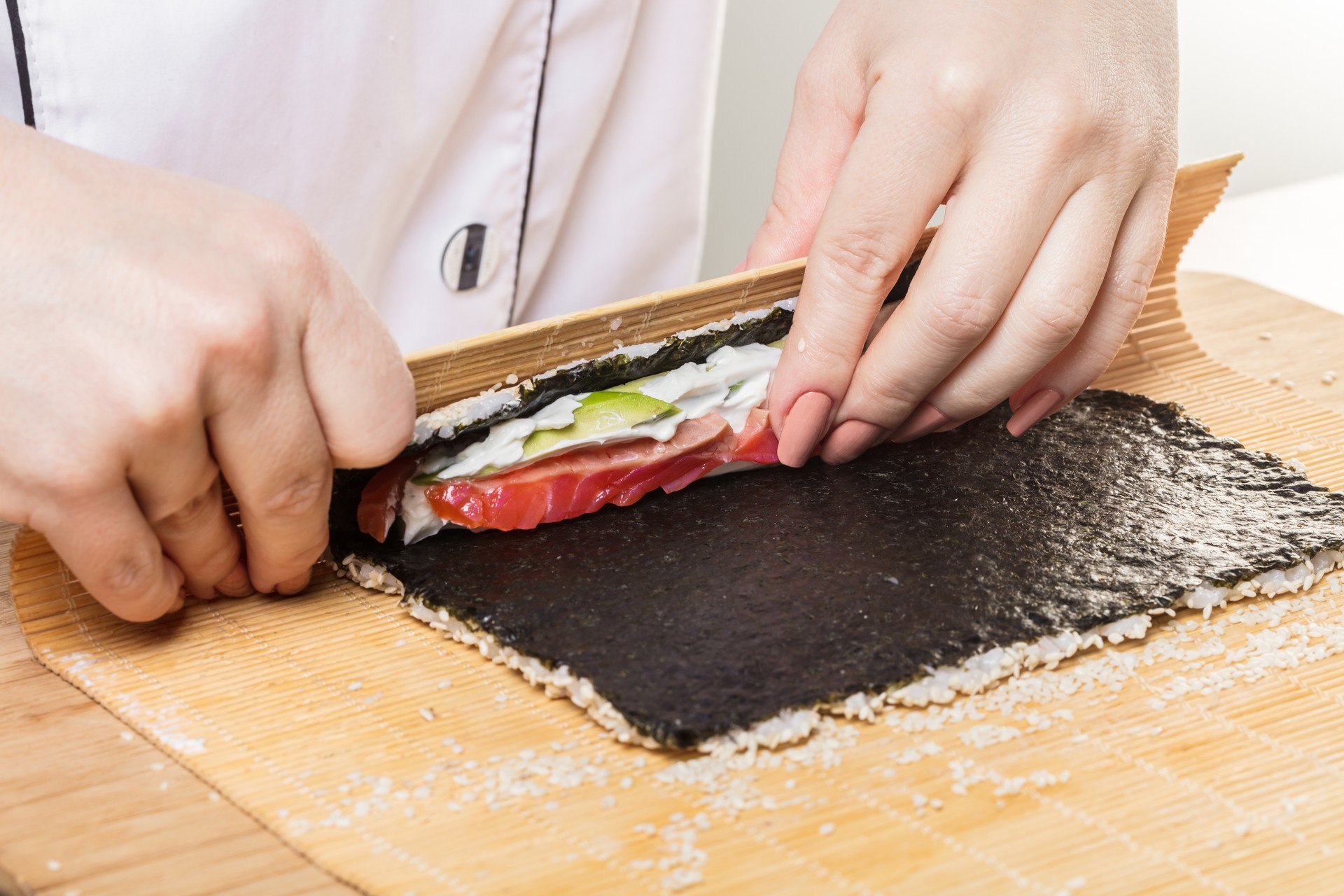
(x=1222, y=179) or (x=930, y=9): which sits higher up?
Result: (x=930, y=9)

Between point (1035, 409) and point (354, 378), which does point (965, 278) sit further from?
point (354, 378)

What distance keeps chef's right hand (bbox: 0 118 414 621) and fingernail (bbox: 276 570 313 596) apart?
0.33 ft

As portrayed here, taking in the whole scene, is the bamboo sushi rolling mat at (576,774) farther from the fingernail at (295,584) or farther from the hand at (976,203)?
the hand at (976,203)

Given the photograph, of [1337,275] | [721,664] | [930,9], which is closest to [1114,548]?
[721,664]

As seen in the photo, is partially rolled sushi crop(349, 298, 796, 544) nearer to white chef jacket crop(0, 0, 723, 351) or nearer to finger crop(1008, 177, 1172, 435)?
finger crop(1008, 177, 1172, 435)

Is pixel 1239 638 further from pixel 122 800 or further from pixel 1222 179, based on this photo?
pixel 122 800

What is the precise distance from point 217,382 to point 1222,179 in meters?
1.45

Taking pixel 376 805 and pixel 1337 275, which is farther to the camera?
pixel 1337 275

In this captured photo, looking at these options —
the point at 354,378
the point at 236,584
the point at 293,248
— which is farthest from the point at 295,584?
the point at 293,248

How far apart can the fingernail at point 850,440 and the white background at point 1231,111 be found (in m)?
1.54

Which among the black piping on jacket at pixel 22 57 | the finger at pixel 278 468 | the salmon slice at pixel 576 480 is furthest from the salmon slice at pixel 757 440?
the black piping on jacket at pixel 22 57

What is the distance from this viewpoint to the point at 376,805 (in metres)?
0.96

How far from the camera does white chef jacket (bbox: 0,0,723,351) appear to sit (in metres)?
1.37

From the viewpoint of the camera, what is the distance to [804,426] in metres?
1.37
